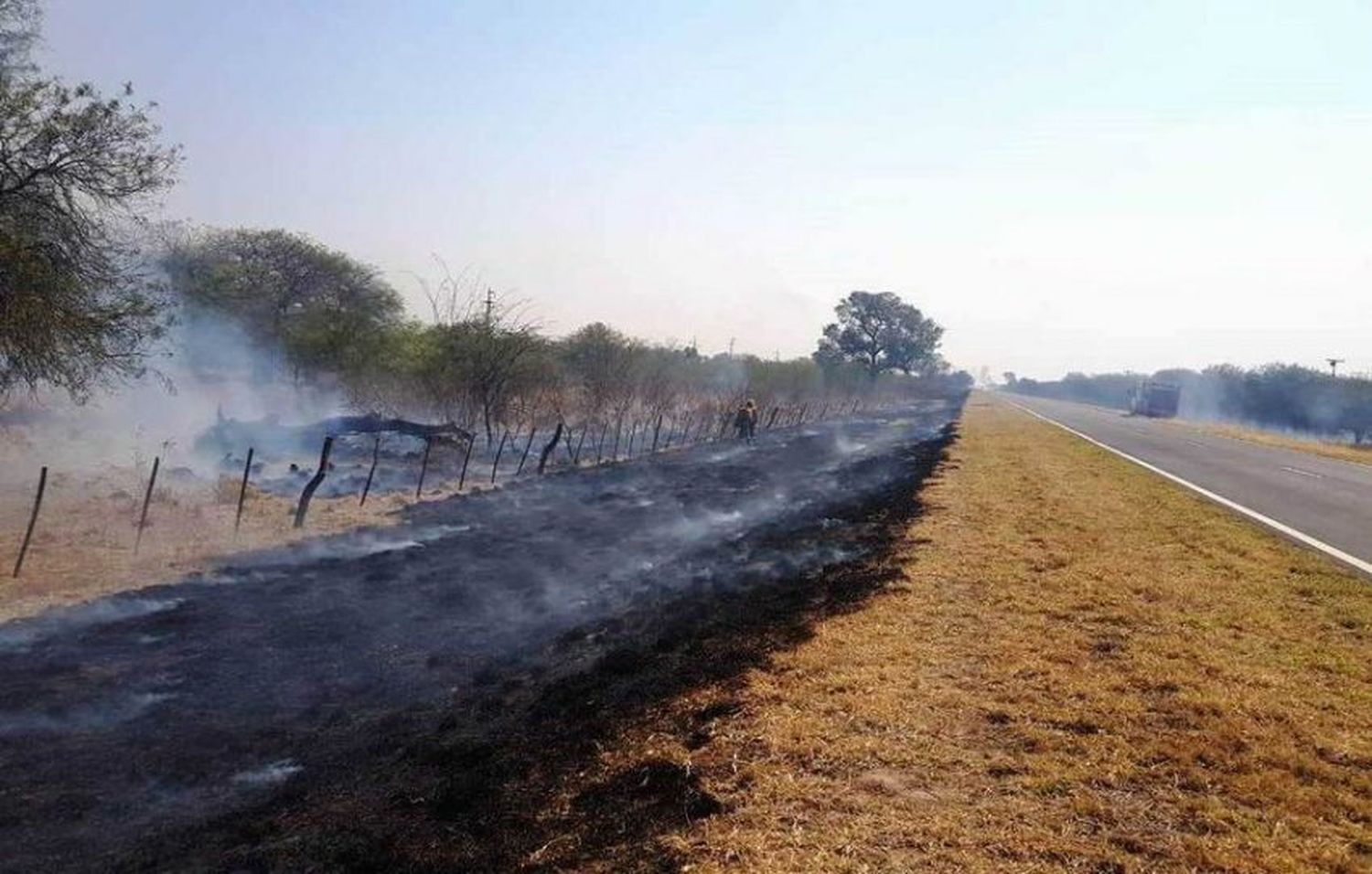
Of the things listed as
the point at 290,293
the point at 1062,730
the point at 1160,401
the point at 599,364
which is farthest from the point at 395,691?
the point at 1160,401

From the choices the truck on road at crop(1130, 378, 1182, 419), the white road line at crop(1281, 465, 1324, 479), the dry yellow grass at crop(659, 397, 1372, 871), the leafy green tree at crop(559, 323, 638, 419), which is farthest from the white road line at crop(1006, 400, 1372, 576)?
the truck on road at crop(1130, 378, 1182, 419)

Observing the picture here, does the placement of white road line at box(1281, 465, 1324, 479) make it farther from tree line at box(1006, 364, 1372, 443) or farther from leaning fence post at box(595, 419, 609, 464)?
tree line at box(1006, 364, 1372, 443)

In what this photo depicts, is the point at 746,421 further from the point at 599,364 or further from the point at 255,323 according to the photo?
the point at 255,323

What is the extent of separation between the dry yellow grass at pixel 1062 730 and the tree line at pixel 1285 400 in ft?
198

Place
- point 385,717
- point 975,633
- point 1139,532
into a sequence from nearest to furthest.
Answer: point 975,633, point 385,717, point 1139,532

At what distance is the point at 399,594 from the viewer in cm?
1119

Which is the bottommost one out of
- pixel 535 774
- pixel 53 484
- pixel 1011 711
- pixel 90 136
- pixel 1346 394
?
pixel 53 484

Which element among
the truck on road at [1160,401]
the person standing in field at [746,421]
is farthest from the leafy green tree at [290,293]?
the truck on road at [1160,401]

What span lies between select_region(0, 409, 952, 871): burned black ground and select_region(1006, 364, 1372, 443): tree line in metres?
60.5

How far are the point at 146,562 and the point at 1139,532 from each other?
43.8ft

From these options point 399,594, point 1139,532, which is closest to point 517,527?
point 399,594

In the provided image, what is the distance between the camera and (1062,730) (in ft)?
14.3

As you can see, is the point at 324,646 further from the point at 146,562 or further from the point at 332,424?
the point at 332,424

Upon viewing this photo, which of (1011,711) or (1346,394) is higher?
(1346,394)
